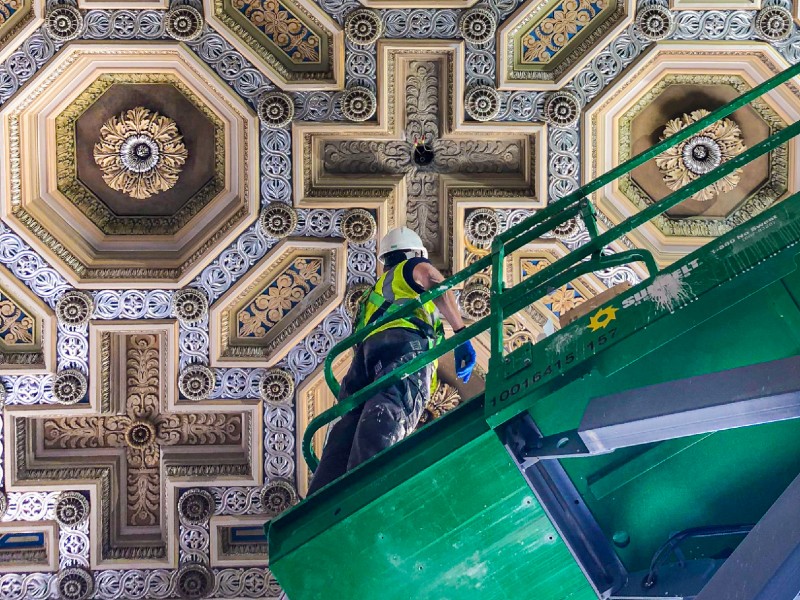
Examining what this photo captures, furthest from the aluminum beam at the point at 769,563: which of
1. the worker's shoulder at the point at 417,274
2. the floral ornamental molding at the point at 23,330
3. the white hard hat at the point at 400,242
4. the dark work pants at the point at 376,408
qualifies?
the floral ornamental molding at the point at 23,330

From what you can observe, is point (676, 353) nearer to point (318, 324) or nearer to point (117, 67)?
point (318, 324)

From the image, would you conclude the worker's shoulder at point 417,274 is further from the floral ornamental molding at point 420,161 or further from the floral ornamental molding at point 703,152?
the floral ornamental molding at point 703,152

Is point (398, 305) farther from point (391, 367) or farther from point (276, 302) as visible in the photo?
point (276, 302)

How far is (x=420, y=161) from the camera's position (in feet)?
35.2

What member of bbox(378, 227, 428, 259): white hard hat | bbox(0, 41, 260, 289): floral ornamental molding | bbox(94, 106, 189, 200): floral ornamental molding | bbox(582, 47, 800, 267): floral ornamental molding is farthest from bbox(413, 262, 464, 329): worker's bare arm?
bbox(94, 106, 189, 200): floral ornamental molding

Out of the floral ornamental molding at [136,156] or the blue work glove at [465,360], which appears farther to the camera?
the floral ornamental molding at [136,156]

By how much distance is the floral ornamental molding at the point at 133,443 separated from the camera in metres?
10.5

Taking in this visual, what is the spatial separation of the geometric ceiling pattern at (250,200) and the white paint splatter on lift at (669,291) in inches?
239

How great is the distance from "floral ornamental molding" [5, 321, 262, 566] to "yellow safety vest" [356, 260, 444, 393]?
3706 mm

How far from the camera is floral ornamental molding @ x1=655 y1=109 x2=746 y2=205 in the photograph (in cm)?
1057

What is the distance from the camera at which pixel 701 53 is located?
33.5 feet

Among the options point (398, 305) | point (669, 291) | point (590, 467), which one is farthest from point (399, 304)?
point (669, 291)

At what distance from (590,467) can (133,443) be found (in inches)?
275

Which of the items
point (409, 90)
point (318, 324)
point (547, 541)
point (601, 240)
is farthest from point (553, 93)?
point (547, 541)
